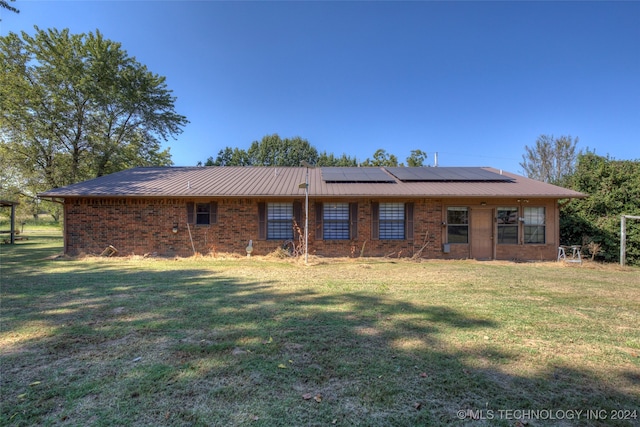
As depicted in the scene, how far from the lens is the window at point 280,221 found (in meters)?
11.7

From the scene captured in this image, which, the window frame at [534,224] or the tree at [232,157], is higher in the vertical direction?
the tree at [232,157]

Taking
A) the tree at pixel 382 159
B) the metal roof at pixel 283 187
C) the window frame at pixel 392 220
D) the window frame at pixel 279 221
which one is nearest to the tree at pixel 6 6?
the metal roof at pixel 283 187

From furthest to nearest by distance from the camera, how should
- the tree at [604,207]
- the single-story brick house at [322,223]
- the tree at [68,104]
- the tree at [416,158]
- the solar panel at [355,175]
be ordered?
the tree at [416,158]
the tree at [68,104]
the solar panel at [355,175]
the single-story brick house at [322,223]
the tree at [604,207]

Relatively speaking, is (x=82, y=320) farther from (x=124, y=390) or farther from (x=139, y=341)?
(x=124, y=390)

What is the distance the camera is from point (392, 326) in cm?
404

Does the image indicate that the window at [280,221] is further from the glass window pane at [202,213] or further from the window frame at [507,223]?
the window frame at [507,223]

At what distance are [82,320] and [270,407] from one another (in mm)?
3355

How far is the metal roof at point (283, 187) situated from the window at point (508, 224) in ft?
2.52

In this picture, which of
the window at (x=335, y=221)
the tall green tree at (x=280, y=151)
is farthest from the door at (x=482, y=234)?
the tall green tree at (x=280, y=151)

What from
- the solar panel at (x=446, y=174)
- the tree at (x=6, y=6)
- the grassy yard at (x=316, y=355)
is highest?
the tree at (x=6, y=6)

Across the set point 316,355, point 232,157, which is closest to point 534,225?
point 316,355

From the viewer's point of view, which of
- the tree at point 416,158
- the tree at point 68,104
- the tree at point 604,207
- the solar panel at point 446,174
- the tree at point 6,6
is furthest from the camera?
the tree at point 416,158

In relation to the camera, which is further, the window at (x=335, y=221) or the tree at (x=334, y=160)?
the tree at (x=334, y=160)

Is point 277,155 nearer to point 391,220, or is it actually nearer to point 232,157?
point 232,157
